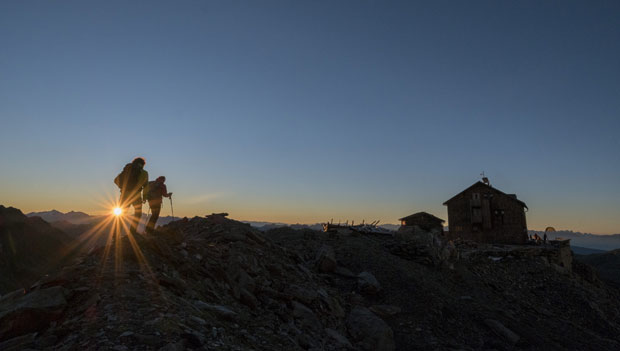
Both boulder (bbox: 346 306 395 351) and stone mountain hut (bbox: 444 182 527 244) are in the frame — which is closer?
boulder (bbox: 346 306 395 351)

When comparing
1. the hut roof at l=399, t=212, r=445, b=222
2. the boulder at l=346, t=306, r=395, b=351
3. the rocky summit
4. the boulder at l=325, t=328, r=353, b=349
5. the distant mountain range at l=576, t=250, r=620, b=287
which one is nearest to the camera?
the rocky summit

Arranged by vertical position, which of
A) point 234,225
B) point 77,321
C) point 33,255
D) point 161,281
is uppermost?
point 234,225

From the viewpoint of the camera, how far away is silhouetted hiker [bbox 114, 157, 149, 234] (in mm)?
9555

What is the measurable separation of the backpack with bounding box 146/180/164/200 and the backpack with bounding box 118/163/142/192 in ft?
2.25

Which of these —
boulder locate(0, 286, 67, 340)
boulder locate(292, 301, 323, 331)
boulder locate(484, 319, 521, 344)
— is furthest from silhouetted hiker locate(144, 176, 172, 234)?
boulder locate(484, 319, 521, 344)

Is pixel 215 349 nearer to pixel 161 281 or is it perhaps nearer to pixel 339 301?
pixel 161 281

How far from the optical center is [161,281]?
6918mm

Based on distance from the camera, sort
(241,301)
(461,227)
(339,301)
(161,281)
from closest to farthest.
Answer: (161,281) < (241,301) < (339,301) < (461,227)

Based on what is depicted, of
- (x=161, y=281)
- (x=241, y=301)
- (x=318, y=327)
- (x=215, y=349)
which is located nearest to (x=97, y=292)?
(x=161, y=281)

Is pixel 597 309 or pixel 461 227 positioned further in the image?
pixel 461 227

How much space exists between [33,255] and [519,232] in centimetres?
5646

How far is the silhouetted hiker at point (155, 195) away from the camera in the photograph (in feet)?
34.2

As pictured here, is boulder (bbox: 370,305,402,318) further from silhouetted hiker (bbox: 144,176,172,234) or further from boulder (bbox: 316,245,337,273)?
silhouetted hiker (bbox: 144,176,172,234)

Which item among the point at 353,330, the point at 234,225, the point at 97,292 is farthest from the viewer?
the point at 234,225
